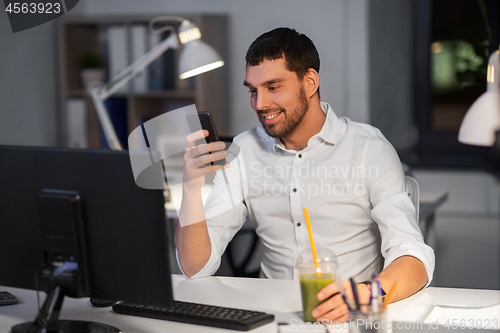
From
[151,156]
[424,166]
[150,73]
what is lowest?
[424,166]

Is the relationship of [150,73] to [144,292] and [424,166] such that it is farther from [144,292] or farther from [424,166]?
[144,292]

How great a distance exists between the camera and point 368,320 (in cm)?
90

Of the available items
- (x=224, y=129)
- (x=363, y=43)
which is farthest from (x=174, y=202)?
(x=363, y=43)

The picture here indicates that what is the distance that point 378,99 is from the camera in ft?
9.74

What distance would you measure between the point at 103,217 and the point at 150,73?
230 centimetres

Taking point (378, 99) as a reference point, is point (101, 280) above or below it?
below

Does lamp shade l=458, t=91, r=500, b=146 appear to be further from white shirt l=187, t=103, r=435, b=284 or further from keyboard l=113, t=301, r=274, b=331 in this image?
keyboard l=113, t=301, r=274, b=331

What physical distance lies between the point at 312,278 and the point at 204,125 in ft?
1.69

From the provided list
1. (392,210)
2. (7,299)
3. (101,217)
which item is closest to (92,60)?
(7,299)

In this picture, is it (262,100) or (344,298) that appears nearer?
(344,298)

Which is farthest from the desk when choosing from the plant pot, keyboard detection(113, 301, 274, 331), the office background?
the plant pot

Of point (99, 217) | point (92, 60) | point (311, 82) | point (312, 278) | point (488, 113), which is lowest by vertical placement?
point (312, 278)

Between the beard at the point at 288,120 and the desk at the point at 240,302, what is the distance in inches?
16.6

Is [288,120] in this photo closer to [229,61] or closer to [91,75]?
[229,61]
